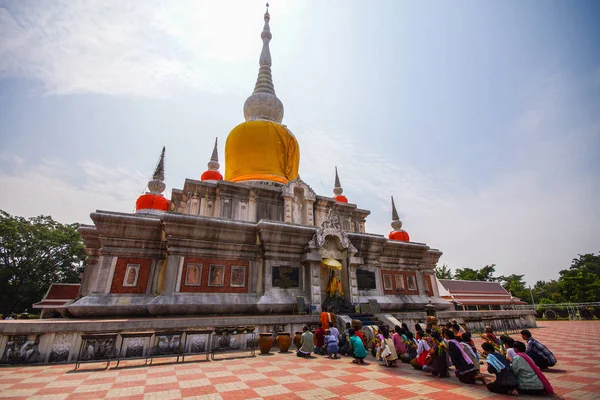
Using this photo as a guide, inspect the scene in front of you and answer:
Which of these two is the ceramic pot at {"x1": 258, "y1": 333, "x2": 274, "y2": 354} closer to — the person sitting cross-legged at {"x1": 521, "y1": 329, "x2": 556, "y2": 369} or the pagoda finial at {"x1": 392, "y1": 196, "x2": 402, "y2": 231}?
the person sitting cross-legged at {"x1": 521, "y1": 329, "x2": 556, "y2": 369}

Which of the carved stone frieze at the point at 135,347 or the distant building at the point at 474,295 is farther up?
the distant building at the point at 474,295

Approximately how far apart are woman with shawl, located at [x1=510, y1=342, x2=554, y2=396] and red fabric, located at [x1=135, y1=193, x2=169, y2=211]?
71.9 feet

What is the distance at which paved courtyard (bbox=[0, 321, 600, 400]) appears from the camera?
5855 mm

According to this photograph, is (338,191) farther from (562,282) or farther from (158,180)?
(562,282)

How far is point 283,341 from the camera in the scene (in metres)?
10.9

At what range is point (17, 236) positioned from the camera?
34.8 meters

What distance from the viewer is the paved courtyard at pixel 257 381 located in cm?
586

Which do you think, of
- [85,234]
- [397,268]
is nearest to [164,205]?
[85,234]

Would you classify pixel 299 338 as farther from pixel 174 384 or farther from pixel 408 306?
pixel 408 306

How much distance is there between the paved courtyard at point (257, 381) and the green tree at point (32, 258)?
35435 millimetres

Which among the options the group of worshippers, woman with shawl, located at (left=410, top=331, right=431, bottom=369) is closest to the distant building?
the group of worshippers

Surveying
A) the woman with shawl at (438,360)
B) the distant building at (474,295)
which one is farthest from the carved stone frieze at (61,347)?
the distant building at (474,295)

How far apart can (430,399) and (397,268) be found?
50.7 feet

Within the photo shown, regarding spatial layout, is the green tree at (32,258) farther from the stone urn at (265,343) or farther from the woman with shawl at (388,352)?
the woman with shawl at (388,352)
